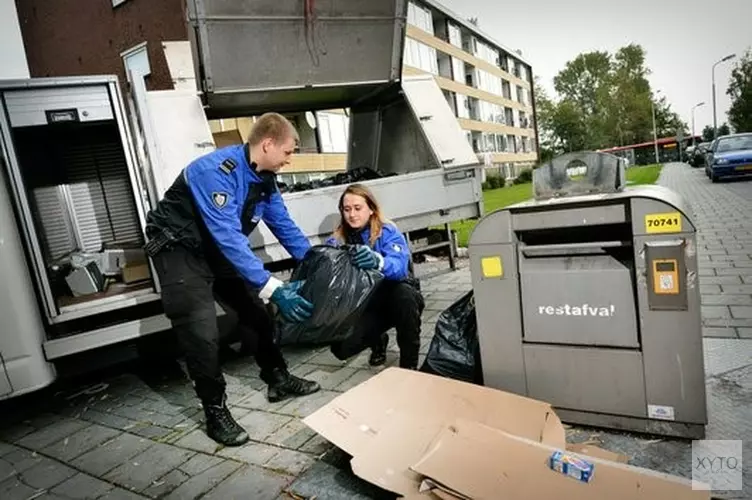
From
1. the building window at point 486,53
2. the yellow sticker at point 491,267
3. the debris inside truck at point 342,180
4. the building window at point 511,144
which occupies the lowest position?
the yellow sticker at point 491,267

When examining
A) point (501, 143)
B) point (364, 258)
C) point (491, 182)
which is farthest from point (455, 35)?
point (364, 258)

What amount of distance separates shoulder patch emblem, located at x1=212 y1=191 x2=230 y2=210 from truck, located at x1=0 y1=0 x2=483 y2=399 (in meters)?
1.00

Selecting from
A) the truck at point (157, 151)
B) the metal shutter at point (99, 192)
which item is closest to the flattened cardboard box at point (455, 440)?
the truck at point (157, 151)

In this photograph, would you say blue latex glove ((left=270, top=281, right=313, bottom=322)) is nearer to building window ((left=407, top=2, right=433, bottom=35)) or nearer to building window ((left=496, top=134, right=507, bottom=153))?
building window ((left=407, top=2, right=433, bottom=35))

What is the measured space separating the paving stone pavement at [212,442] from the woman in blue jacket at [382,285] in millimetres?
438

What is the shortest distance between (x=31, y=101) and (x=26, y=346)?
Result: 5.06 feet

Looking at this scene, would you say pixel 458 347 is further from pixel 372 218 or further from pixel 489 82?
pixel 489 82

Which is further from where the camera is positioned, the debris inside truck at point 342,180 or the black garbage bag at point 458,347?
the debris inside truck at point 342,180

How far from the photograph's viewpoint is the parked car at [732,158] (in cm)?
1423

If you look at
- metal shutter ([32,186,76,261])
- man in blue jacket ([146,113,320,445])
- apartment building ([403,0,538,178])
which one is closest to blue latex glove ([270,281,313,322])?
man in blue jacket ([146,113,320,445])

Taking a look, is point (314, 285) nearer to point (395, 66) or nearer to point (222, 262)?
point (222, 262)

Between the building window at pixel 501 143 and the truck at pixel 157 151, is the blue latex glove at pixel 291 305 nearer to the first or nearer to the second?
the truck at pixel 157 151

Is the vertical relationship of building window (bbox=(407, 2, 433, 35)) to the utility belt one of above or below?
above

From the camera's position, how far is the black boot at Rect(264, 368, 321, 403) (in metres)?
3.14
